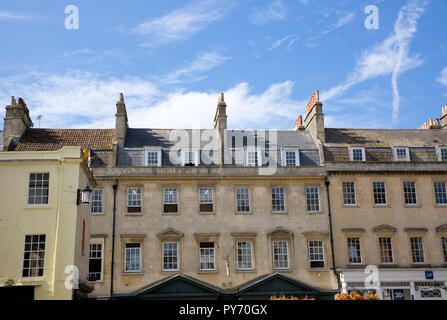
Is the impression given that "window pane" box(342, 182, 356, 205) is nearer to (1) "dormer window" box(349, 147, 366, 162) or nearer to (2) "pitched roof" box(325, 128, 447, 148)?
(1) "dormer window" box(349, 147, 366, 162)

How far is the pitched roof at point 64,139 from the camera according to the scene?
112 ft

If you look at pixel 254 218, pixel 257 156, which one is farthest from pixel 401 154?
pixel 254 218

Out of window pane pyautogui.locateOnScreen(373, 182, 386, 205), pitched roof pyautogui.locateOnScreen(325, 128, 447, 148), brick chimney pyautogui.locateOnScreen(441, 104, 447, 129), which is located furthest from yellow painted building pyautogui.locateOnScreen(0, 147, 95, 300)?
brick chimney pyautogui.locateOnScreen(441, 104, 447, 129)

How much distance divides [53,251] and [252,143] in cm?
1991

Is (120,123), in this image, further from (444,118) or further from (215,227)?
(444,118)

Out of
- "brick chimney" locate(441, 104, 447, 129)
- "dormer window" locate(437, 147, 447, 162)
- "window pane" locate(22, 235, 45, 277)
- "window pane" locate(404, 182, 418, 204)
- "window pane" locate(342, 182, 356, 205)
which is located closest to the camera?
"window pane" locate(22, 235, 45, 277)

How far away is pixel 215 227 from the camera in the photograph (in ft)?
106

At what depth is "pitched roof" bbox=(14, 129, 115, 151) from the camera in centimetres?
3428

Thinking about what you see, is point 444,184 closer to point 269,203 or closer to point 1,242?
point 269,203

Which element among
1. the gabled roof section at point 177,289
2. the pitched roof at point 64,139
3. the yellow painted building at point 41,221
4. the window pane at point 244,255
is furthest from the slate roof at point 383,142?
the yellow painted building at point 41,221

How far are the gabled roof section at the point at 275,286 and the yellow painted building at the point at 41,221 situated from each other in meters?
12.4

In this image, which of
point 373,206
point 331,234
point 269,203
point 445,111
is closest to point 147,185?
point 269,203

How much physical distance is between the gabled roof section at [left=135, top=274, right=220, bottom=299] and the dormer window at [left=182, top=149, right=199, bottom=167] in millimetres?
8086

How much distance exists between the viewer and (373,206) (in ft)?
110
